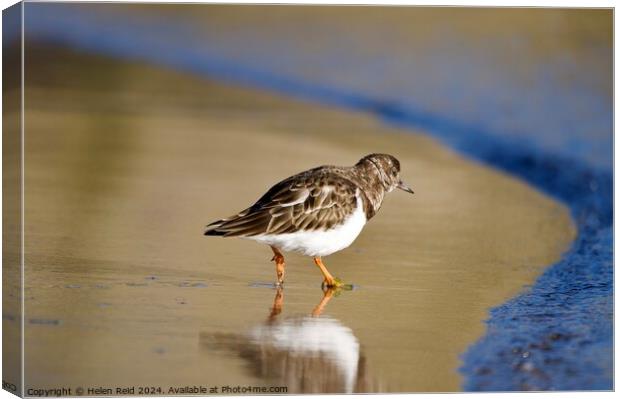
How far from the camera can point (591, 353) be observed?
638cm

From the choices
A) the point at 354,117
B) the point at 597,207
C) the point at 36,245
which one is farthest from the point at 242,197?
the point at 354,117

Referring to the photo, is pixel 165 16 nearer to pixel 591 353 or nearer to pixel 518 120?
pixel 518 120

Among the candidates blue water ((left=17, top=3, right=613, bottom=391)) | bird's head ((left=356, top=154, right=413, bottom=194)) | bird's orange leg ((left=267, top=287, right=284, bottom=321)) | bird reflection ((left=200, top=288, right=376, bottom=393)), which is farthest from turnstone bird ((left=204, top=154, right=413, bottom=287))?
blue water ((left=17, top=3, right=613, bottom=391))

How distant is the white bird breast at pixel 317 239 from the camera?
745cm

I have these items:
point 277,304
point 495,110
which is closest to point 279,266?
point 277,304

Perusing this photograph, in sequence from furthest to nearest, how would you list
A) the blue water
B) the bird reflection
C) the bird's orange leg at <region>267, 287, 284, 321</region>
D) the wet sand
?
the bird's orange leg at <region>267, 287, 284, 321</region>
the blue water
the wet sand
the bird reflection

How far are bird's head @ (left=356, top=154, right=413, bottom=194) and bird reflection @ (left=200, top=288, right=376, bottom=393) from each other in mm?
1696

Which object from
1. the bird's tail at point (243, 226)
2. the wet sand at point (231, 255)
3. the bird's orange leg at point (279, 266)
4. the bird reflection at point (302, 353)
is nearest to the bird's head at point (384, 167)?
the wet sand at point (231, 255)

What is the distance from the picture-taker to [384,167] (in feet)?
27.4

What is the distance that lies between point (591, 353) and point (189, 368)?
2107 mm

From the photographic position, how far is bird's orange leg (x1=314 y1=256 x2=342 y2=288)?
7.67 m

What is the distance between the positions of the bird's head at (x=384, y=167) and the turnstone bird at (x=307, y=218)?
1.45 feet

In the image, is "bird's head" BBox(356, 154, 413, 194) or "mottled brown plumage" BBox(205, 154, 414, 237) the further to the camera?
"bird's head" BBox(356, 154, 413, 194)

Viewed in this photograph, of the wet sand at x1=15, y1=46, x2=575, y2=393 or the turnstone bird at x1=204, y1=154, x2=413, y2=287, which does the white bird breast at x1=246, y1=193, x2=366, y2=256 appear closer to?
the turnstone bird at x1=204, y1=154, x2=413, y2=287
